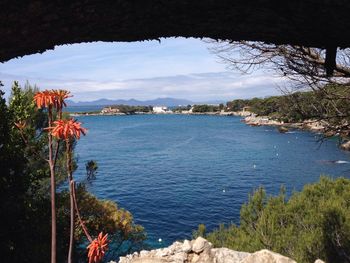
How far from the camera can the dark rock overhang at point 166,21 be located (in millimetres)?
1562

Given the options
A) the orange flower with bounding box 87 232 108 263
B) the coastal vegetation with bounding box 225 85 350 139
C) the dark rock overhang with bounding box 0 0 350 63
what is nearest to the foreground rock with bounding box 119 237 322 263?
the coastal vegetation with bounding box 225 85 350 139

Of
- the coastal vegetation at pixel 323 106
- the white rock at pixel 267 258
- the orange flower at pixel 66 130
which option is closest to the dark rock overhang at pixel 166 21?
the orange flower at pixel 66 130

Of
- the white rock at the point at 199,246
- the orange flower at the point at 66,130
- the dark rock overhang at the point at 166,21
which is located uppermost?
the dark rock overhang at the point at 166,21

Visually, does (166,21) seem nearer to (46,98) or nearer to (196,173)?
(46,98)

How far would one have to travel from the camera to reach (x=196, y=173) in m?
51.1

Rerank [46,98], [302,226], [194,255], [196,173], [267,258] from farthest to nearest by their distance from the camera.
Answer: [196,173] < [302,226] < [194,255] < [267,258] < [46,98]

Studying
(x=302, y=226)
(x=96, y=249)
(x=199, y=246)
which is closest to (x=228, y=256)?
(x=199, y=246)

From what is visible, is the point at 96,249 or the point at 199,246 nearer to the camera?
the point at 96,249

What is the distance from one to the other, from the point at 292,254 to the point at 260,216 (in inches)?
99.3

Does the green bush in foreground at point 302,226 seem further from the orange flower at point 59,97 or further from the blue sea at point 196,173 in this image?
the orange flower at point 59,97

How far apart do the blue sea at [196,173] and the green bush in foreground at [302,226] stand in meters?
2.22

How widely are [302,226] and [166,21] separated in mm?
14093

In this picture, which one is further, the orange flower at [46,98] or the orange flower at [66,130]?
the orange flower at [46,98]

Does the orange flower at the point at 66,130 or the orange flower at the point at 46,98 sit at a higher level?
the orange flower at the point at 46,98
